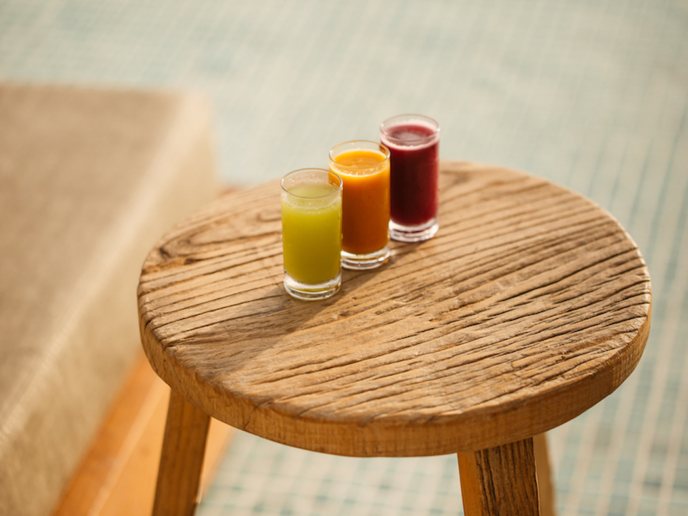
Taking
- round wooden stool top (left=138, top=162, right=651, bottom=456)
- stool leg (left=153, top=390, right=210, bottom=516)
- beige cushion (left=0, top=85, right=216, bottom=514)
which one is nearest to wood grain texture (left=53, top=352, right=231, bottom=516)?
beige cushion (left=0, top=85, right=216, bottom=514)

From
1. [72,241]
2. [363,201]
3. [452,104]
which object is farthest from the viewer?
[452,104]

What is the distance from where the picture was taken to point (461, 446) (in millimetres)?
969

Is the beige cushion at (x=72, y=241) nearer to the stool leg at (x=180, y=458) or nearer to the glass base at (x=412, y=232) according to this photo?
the stool leg at (x=180, y=458)

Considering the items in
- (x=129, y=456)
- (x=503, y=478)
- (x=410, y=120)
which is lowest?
(x=129, y=456)

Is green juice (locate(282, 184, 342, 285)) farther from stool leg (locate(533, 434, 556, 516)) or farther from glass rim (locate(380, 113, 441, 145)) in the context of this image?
stool leg (locate(533, 434, 556, 516))

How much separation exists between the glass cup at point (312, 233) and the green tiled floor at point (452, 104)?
→ 0.68m

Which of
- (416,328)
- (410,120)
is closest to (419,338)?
(416,328)

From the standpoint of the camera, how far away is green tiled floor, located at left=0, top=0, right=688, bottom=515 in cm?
175

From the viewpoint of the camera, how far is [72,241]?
171 centimetres

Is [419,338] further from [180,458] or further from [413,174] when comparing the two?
[180,458]

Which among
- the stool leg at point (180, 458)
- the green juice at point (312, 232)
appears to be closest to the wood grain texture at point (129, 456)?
the stool leg at point (180, 458)

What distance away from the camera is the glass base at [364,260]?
1.20 m

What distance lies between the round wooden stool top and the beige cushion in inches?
15.3

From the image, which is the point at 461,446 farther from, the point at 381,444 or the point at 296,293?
the point at 296,293
